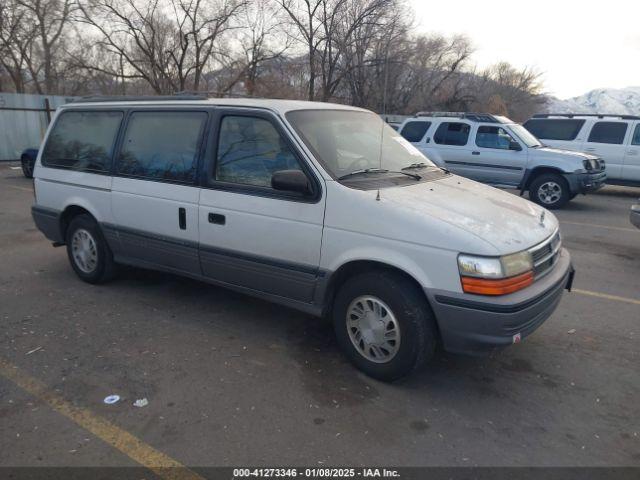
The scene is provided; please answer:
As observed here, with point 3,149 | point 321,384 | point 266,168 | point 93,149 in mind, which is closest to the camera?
point 321,384

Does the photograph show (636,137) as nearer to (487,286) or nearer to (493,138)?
(493,138)

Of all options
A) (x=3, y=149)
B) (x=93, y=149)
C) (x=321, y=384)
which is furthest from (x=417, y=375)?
(x=3, y=149)

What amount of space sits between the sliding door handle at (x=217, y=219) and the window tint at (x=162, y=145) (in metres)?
0.38

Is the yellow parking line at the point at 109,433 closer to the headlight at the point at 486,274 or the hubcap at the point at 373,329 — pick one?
the hubcap at the point at 373,329

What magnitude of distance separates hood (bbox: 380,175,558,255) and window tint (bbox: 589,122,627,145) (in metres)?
10.2

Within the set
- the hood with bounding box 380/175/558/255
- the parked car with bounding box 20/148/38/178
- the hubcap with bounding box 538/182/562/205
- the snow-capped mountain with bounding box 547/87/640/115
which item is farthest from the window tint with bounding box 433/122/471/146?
the snow-capped mountain with bounding box 547/87/640/115

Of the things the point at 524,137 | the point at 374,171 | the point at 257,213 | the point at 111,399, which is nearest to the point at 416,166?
the point at 374,171

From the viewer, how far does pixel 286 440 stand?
279 centimetres

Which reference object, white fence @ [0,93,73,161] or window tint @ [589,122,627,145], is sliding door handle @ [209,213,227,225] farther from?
white fence @ [0,93,73,161]

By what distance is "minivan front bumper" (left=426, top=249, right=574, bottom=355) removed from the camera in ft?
9.59

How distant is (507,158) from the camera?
35.3 ft

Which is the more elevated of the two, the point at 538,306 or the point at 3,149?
the point at 538,306

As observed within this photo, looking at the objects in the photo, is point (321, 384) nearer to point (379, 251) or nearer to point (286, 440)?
point (286, 440)

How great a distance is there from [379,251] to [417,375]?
100cm
